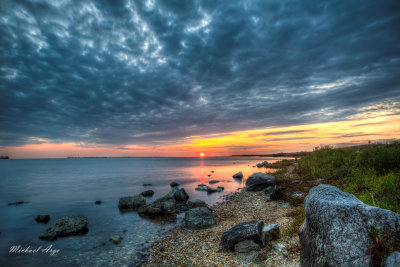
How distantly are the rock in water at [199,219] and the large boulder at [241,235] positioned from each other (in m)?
3.83

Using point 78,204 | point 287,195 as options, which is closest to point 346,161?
point 287,195

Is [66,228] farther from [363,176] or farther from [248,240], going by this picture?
[363,176]

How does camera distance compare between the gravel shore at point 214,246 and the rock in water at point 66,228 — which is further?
the rock in water at point 66,228

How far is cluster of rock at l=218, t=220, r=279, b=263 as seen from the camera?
784 cm

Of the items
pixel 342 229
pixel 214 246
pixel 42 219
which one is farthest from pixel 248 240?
pixel 42 219

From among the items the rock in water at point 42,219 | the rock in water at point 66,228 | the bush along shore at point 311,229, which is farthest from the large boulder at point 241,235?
the rock in water at point 42,219

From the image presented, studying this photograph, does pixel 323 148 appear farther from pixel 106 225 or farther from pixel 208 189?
pixel 106 225

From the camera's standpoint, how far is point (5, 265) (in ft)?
32.0

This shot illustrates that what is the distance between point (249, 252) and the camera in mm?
7992

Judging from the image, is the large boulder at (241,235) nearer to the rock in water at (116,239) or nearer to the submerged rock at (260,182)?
the rock in water at (116,239)

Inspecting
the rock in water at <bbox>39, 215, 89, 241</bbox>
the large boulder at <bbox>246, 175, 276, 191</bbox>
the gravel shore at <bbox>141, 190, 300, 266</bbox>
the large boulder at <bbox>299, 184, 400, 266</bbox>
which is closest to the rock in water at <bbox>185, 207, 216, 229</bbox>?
the gravel shore at <bbox>141, 190, 300, 266</bbox>

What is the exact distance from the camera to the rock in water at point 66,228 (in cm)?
1266

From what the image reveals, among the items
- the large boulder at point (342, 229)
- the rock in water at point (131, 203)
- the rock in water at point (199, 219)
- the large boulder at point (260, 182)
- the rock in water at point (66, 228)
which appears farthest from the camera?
the large boulder at point (260, 182)

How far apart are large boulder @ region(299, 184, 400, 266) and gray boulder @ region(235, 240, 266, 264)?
124 inches
